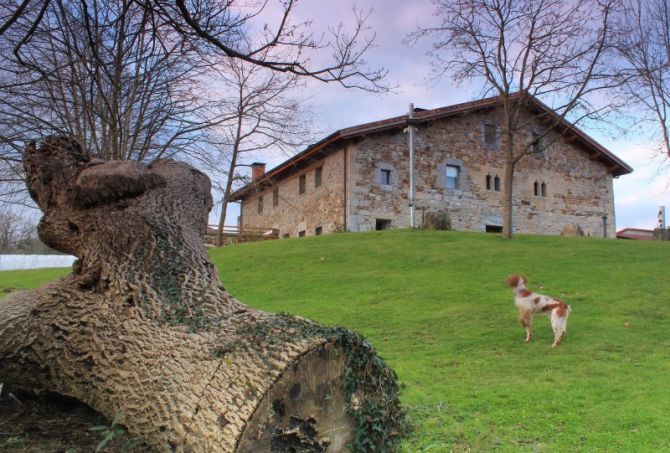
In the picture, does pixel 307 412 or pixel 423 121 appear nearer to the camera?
pixel 307 412

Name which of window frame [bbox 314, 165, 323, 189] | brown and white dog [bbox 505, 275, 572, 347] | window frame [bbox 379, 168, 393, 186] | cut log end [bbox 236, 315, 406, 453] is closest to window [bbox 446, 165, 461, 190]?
window frame [bbox 379, 168, 393, 186]

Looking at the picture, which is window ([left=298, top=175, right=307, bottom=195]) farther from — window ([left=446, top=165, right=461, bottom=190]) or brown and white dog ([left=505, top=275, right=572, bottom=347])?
brown and white dog ([left=505, top=275, right=572, bottom=347])

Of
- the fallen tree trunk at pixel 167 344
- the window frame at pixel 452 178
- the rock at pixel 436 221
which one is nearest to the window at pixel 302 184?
the window frame at pixel 452 178

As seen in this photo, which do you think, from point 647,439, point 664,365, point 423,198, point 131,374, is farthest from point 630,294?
point 423,198

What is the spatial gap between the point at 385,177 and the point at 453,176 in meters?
3.60

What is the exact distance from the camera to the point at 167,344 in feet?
8.42

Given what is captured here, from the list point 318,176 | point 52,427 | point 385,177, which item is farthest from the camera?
point 318,176

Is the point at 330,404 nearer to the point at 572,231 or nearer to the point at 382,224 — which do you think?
the point at 382,224

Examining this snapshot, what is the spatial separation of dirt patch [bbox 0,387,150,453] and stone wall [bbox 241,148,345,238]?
18.8 m

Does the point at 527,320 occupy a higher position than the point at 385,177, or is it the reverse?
the point at 385,177

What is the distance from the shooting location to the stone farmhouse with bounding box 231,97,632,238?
22.4 meters

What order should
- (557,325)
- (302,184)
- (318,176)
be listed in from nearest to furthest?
(557,325)
(318,176)
(302,184)

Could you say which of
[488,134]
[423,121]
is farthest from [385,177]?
[488,134]

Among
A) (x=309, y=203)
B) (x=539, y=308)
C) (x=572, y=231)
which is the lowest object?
(x=539, y=308)
